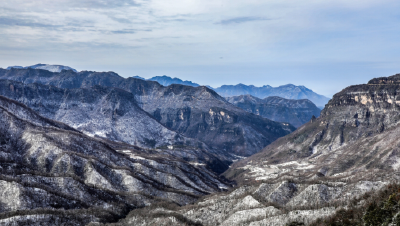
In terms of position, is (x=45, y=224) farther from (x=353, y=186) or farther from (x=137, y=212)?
(x=353, y=186)

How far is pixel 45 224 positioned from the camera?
16100 cm

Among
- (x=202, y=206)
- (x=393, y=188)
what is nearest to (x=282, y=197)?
(x=202, y=206)

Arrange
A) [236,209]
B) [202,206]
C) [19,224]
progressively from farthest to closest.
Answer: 1. [202,206]
2. [236,209]
3. [19,224]

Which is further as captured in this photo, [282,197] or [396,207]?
[282,197]

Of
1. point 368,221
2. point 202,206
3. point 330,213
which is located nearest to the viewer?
point 368,221

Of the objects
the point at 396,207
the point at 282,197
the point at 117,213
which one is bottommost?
the point at 117,213

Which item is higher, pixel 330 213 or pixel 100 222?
pixel 330 213

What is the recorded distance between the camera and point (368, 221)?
123 meters

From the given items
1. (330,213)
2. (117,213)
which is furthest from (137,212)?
(330,213)

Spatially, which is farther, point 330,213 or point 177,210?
point 177,210

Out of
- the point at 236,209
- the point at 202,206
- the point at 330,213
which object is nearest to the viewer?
the point at 330,213

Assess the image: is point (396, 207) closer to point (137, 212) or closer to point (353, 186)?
point (353, 186)

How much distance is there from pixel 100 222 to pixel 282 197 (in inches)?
3437

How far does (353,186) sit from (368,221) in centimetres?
5644
